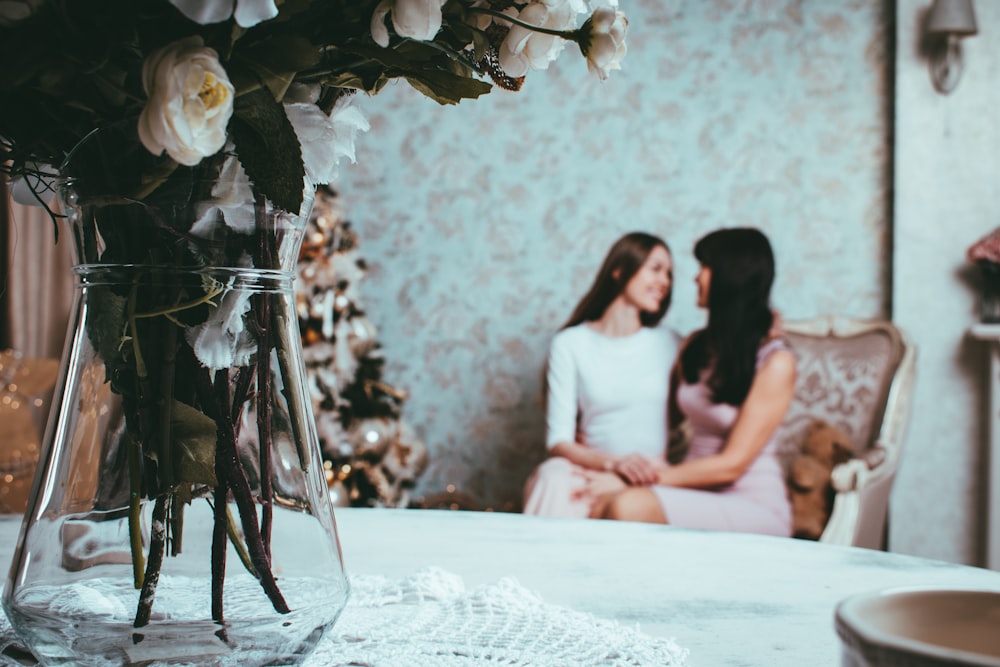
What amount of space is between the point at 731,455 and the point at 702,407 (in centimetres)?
22

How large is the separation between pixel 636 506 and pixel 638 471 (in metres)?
0.17

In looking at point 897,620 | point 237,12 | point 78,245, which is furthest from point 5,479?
point 897,620

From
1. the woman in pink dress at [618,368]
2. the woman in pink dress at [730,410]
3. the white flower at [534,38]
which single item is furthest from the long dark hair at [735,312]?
the white flower at [534,38]

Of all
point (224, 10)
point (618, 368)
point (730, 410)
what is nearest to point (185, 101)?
point (224, 10)

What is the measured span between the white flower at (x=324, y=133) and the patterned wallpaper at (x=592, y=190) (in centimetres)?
308

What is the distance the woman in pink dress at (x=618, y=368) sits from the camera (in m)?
2.91

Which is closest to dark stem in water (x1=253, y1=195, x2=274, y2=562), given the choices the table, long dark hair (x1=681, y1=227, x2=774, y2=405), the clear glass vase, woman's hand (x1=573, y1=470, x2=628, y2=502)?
the clear glass vase

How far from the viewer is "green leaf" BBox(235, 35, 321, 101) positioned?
0.43 m

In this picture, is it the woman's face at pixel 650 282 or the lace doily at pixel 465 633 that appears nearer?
the lace doily at pixel 465 633

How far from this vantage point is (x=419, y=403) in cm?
382

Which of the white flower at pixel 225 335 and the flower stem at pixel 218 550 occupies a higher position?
the white flower at pixel 225 335

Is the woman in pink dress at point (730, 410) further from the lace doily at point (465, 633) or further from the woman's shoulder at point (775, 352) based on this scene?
the lace doily at point (465, 633)

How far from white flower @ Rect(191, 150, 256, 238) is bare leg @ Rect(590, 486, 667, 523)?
82.7 inches

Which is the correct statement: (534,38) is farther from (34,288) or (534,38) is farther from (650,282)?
(34,288)
